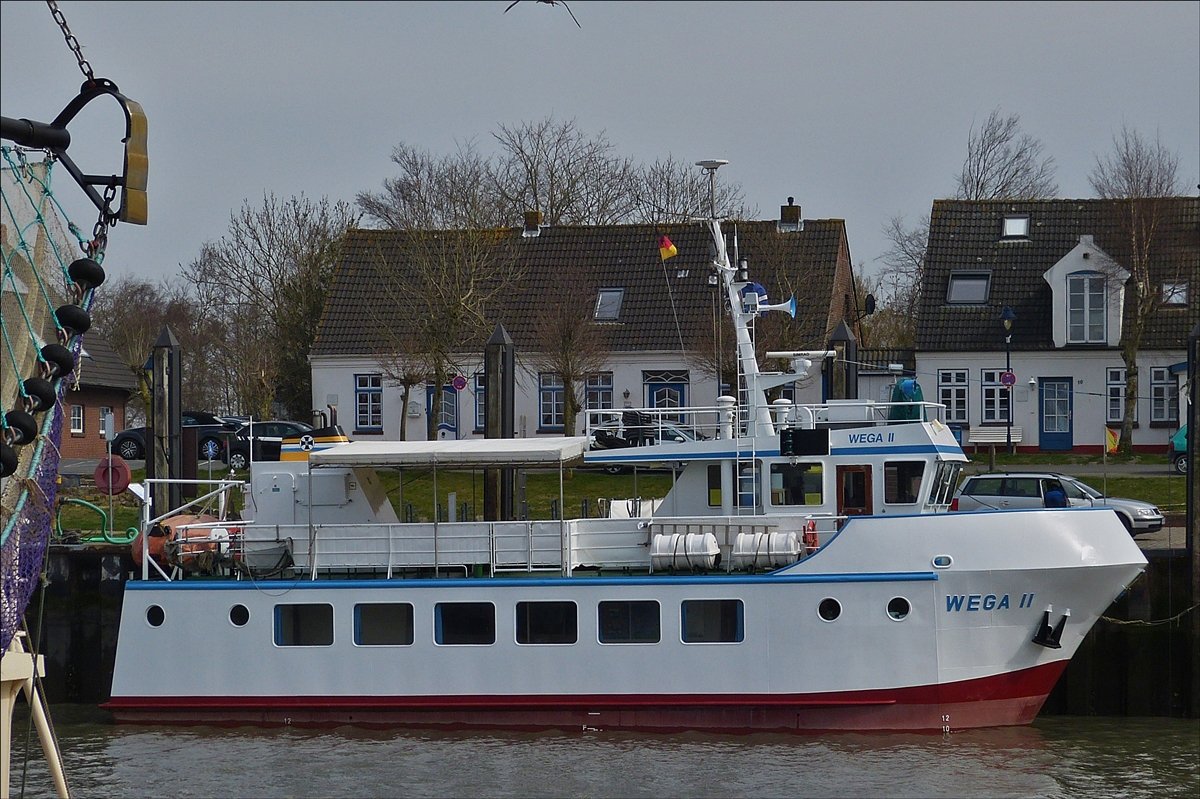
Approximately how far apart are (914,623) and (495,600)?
18.3ft

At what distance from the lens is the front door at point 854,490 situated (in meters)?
19.5

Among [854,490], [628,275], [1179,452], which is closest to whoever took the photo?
[854,490]

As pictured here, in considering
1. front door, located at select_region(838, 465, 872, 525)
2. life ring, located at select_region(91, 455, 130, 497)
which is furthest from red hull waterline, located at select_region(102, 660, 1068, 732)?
life ring, located at select_region(91, 455, 130, 497)

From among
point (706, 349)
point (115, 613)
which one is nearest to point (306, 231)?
point (706, 349)

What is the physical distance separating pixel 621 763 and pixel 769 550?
3.44 metres

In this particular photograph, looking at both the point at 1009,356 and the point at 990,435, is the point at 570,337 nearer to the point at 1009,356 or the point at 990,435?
the point at 990,435

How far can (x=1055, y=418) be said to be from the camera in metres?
38.8

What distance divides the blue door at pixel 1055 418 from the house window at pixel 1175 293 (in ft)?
11.7

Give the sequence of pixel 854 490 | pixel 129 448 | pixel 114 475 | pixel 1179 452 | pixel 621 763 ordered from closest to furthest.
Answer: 1. pixel 621 763
2. pixel 854 490
3. pixel 114 475
4. pixel 1179 452
5. pixel 129 448

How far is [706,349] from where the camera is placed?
3753 centimetres

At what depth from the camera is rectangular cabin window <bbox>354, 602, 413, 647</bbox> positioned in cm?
1950

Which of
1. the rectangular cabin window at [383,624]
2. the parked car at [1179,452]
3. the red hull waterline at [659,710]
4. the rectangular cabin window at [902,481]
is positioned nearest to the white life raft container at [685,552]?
the red hull waterline at [659,710]

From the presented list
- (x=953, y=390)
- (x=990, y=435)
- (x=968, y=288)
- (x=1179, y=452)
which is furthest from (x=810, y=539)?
(x=968, y=288)

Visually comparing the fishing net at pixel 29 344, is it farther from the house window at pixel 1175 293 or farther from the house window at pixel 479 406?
the house window at pixel 1175 293
